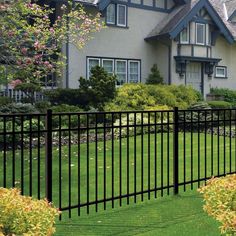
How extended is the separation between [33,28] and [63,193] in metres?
4.65

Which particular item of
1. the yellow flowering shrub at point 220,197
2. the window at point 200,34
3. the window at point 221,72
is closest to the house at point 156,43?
the window at point 200,34

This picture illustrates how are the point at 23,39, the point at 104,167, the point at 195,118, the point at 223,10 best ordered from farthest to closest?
the point at 223,10 < the point at 195,118 < the point at 23,39 < the point at 104,167

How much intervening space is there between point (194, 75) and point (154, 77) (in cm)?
354

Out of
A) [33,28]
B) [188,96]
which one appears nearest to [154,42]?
[188,96]

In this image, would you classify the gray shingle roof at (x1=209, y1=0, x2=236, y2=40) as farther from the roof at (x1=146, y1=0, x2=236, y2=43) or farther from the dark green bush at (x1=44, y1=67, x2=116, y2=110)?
the dark green bush at (x1=44, y1=67, x2=116, y2=110)

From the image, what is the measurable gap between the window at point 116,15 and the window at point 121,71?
2030 millimetres

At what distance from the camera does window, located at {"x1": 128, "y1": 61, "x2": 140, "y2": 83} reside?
24828mm

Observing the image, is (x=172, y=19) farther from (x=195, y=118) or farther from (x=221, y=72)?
(x=195, y=118)

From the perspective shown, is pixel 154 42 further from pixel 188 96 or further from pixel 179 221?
pixel 179 221

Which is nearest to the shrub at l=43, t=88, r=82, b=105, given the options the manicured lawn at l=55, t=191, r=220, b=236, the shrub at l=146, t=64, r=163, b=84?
the shrub at l=146, t=64, r=163, b=84

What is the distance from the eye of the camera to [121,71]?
2438 cm

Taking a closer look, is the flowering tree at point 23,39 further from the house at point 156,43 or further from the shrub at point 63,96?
the house at point 156,43

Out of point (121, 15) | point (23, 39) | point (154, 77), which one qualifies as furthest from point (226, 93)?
point (23, 39)

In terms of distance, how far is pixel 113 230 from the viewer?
18.6 feet
